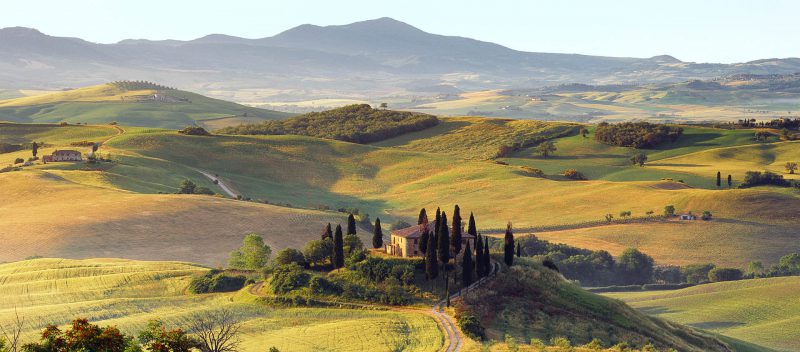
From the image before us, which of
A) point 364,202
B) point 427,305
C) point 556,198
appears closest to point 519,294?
point 427,305

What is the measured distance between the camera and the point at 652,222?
152m

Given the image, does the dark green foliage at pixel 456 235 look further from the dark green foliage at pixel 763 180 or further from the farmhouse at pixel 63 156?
the farmhouse at pixel 63 156

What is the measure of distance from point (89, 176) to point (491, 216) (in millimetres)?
61896

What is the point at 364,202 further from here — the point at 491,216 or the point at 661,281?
the point at 661,281

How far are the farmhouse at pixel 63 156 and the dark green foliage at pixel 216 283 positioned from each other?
100695 mm

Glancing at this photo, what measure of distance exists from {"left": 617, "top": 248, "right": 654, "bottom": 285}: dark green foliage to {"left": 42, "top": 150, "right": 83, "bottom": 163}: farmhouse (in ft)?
309

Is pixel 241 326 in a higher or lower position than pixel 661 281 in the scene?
higher

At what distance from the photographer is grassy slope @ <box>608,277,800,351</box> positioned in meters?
100

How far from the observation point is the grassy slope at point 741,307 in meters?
100

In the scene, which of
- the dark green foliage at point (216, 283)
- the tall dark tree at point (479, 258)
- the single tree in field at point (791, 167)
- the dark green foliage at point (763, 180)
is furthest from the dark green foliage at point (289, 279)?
the single tree in field at point (791, 167)

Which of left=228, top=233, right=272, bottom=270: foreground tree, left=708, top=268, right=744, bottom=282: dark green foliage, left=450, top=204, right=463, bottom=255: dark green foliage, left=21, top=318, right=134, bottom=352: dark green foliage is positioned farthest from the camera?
left=708, top=268, right=744, bottom=282: dark green foliage

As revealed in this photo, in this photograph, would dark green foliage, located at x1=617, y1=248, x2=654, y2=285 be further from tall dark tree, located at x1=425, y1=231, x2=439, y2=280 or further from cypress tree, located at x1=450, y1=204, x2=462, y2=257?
tall dark tree, located at x1=425, y1=231, x2=439, y2=280

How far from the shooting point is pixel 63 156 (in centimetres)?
17612

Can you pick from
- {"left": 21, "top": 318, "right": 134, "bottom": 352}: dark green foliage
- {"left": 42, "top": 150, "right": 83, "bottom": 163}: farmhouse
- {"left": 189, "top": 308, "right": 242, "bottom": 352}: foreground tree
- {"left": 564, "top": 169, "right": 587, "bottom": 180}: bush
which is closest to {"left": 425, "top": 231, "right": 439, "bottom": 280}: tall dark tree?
{"left": 189, "top": 308, "right": 242, "bottom": 352}: foreground tree
